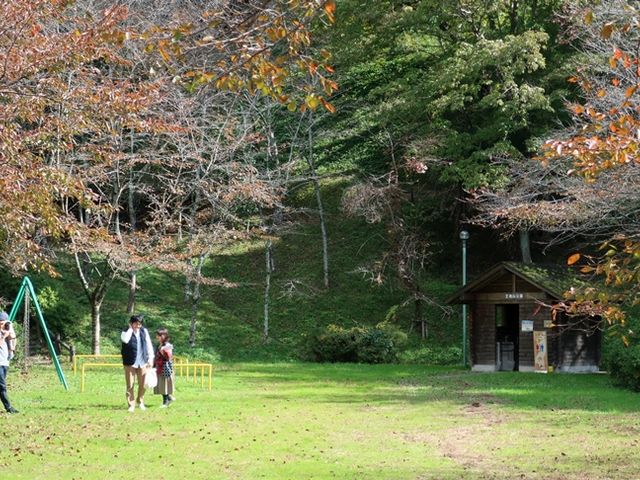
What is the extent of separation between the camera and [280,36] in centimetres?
638

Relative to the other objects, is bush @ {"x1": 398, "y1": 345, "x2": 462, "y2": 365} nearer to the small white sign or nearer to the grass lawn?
the small white sign

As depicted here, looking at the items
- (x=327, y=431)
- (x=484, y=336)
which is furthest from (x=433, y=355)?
(x=327, y=431)

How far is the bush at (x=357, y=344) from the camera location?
3030cm

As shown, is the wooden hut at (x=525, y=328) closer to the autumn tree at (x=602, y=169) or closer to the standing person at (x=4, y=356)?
the autumn tree at (x=602, y=169)

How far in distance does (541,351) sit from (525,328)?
859mm

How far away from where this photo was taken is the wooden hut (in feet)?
86.2

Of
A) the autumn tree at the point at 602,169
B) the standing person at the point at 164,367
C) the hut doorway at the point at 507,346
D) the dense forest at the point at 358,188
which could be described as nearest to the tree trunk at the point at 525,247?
the dense forest at the point at 358,188

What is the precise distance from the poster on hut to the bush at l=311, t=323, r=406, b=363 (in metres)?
5.41

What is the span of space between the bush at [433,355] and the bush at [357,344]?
0.89m

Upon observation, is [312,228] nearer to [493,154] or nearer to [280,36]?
[493,154]

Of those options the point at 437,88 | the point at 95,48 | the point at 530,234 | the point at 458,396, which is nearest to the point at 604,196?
the point at 458,396

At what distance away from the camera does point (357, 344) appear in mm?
30344

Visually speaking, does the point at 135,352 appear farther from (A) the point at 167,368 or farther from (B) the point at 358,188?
(B) the point at 358,188

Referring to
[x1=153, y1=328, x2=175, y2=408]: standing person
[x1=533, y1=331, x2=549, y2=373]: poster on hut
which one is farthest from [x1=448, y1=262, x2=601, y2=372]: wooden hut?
[x1=153, y1=328, x2=175, y2=408]: standing person
